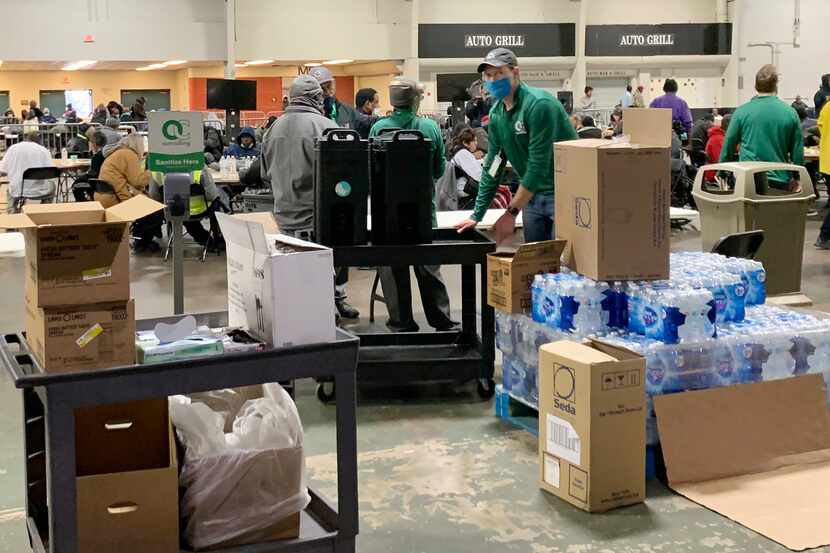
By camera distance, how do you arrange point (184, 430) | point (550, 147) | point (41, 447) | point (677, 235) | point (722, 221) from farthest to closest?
1. point (677, 235)
2. point (722, 221)
3. point (550, 147)
4. point (41, 447)
5. point (184, 430)

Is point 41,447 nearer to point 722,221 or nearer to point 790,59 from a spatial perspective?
point 722,221

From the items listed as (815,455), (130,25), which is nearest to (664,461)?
(815,455)

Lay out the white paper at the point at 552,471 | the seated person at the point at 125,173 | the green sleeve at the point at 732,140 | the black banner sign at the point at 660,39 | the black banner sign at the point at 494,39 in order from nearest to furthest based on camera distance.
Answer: the white paper at the point at 552,471, the green sleeve at the point at 732,140, the seated person at the point at 125,173, the black banner sign at the point at 494,39, the black banner sign at the point at 660,39

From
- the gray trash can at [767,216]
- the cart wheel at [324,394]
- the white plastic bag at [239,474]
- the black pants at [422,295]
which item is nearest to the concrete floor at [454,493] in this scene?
the cart wheel at [324,394]

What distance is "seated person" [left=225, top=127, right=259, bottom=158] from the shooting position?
1183 centimetres

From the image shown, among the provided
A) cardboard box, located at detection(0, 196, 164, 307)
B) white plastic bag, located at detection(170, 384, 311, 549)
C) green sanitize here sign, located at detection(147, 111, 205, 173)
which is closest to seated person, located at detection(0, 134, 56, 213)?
green sanitize here sign, located at detection(147, 111, 205, 173)

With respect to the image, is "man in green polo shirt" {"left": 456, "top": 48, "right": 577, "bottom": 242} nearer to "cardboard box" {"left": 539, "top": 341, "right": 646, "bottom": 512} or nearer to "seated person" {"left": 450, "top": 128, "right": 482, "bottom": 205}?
"cardboard box" {"left": 539, "top": 341, "right": 646, "bottom": 512}

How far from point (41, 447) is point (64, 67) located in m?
24.1

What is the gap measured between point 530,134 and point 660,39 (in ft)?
58.3

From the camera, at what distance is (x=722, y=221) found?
659 centimetres

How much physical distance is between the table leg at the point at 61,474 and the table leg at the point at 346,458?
2.24ft

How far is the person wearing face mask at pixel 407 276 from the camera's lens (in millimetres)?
6043

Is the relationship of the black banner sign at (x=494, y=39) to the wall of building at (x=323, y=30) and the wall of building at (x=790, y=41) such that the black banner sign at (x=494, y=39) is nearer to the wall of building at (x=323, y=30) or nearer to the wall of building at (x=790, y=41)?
the wall of building at (x=323, y=30)

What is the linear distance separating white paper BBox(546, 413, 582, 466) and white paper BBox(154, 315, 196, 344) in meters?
1.54
